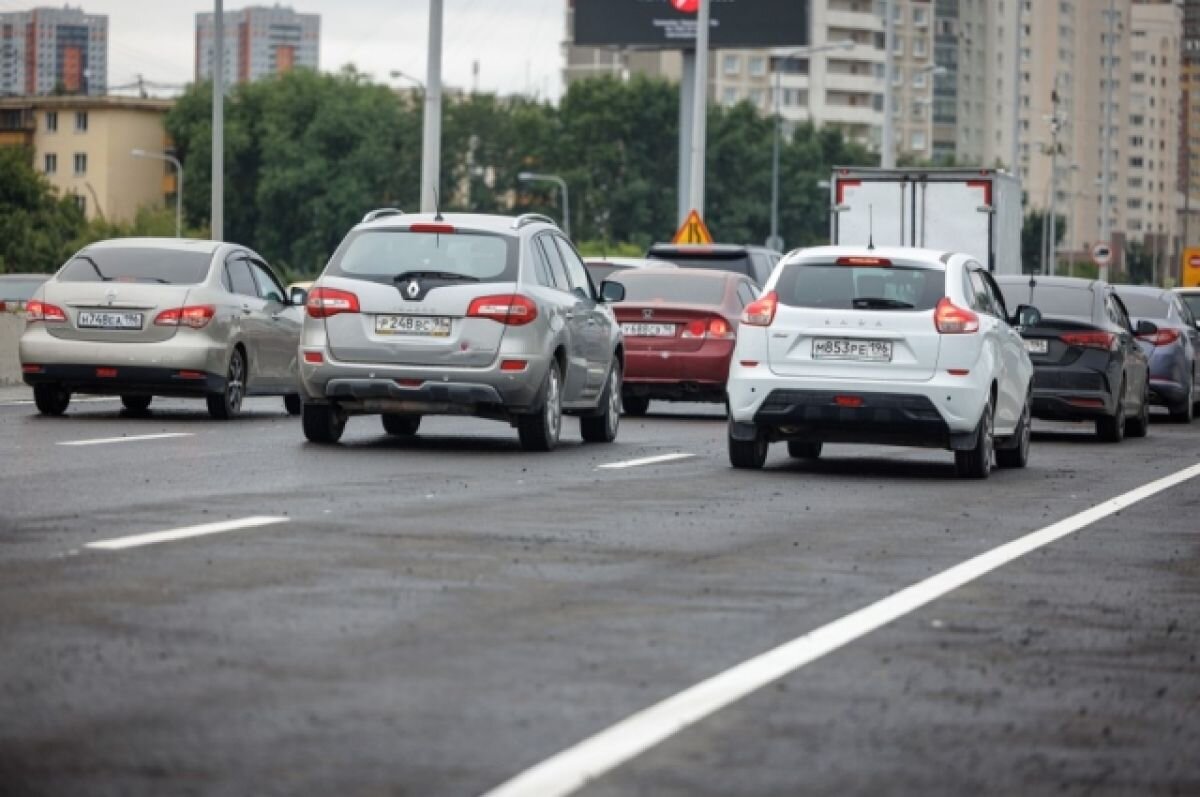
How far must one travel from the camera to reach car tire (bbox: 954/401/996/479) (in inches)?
723

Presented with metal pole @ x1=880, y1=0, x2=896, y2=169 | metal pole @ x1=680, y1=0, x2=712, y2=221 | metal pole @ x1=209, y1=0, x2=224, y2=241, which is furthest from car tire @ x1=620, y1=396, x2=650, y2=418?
metal pole @ x1=880, y1=0, x2=896, y2=169

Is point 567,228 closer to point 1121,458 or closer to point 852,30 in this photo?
point 852,30

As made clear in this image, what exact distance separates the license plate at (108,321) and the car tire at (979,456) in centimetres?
775

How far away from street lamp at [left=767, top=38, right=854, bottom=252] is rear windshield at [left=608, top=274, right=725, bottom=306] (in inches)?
2108

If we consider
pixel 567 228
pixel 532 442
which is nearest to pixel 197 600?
pixel 532 442

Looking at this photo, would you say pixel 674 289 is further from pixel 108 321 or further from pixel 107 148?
pixel 107 148

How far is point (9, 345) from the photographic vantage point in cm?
3191

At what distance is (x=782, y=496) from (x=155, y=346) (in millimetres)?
8749

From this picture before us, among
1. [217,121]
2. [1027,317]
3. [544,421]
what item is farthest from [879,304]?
[217,121]

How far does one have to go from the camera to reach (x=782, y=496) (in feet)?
51.8

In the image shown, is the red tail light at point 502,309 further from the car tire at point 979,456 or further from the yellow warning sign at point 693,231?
the yellow warning sign at point 693,231

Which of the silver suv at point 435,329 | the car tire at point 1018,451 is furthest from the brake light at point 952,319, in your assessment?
the silver suv at point 435,329

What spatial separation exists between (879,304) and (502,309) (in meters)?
2.63

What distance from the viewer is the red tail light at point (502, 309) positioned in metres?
19.2
